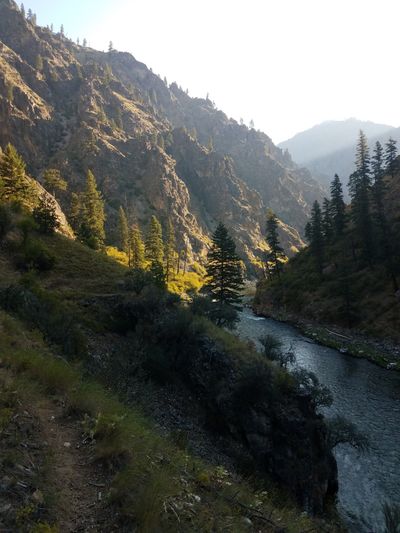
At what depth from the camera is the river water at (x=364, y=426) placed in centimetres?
1977

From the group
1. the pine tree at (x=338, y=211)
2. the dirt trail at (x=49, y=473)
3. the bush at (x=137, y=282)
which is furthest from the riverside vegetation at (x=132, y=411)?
the pine tree at (x=338, y=211)

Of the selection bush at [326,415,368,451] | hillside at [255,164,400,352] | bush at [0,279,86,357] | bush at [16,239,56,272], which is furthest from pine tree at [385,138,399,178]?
bush at [0,279,86,357]

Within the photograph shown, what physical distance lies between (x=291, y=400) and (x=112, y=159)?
136m

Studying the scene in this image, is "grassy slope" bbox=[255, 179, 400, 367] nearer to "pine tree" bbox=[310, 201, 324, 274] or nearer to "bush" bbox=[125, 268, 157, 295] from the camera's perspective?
"pine tree" bbox=[310, 201, 324, 274]

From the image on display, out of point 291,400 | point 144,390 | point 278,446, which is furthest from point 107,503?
point 291,400

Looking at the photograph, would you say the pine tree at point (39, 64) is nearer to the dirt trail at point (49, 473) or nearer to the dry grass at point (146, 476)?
the dry grass at point (146, 476)

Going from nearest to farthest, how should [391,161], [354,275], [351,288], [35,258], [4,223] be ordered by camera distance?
1. [35,258]
2. [4,223]
3. [351,288]
4. [354,275]
5. [391,161]

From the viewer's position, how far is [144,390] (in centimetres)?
1764

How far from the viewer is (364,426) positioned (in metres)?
26.8

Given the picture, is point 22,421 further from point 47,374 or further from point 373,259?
point 373,259

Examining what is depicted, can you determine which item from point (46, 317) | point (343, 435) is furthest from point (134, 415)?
point (343, 435)

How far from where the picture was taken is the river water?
64.8 ft

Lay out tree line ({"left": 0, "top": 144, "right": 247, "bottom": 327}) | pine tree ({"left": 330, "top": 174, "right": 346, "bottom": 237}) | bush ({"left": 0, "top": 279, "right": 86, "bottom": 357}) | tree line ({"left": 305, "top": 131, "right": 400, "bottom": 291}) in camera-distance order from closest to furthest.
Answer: bush ({"left": 0, "top": 279, "right": 86, "bottom": 357}) → tree line ({"left": 0, "top": 144, "right": 247, "bottom": 327}) → tree line ({"left": 305, "top": 131, "right": 400, "bottom": 291}) → pine tree ({"left": 330, "top": 174, "right": 346, "bottom": 237})

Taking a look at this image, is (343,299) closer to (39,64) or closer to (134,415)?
(134,415)
